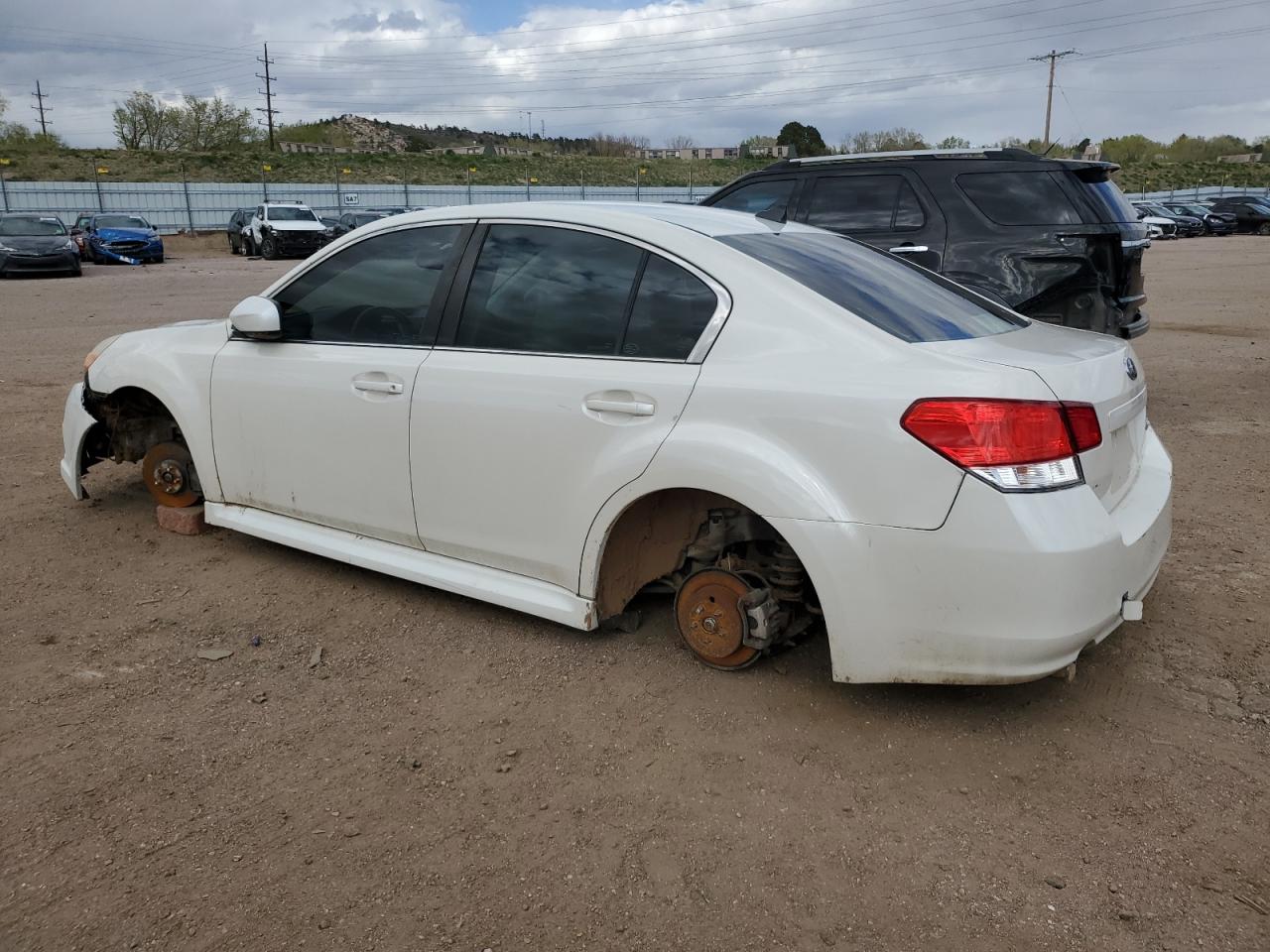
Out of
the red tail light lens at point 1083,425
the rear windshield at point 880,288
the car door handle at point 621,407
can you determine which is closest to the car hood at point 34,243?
the rear windshield at point 880,288

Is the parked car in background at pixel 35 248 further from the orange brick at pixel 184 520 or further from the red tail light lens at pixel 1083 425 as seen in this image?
the red tail light lens at pixel 1083 425

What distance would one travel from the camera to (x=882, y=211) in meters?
7.06

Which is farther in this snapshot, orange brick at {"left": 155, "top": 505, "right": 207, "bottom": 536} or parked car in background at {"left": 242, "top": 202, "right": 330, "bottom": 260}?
parked car in background at {"left": 242, "top": 202, "right": 330, "bottom": 260}

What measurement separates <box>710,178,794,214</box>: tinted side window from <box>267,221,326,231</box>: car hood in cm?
2568

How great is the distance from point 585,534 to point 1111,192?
18.1 ft

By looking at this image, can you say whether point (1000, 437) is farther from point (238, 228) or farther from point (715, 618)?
point (238, 228)

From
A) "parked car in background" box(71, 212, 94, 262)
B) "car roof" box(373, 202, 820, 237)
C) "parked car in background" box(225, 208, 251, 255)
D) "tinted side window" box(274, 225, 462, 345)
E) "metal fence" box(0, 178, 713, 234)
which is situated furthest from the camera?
"metal fence" box(0, 178, 713, 234)

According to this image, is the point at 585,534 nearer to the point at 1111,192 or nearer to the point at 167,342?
the point at 167,342

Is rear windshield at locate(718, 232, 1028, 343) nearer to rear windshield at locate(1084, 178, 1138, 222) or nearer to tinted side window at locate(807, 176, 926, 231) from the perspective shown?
tinted side window at locate(807, 176, 926, 231)

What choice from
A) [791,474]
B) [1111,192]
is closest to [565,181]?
[1111,192]

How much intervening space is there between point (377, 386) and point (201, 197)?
46.6 metres

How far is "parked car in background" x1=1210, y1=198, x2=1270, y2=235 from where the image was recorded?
42.3m

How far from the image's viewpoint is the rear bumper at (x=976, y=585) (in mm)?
2646

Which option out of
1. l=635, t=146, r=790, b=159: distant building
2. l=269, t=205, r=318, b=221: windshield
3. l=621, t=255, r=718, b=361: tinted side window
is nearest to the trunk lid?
l=621, t=255, r=718, b=361: tinted side window
